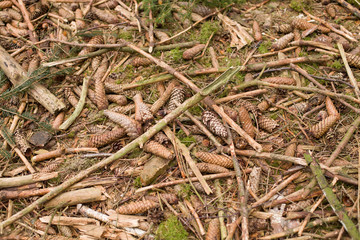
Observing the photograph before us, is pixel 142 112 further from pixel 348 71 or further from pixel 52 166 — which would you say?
pixel 348 71

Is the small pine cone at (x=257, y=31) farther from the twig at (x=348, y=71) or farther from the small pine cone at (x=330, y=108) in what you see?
the small pine cone at (x=330, y=108)

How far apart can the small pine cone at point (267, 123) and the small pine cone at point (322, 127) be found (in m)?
0.41

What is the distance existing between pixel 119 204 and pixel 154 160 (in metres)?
0.62

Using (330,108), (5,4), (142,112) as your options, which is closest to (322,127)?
(330,108)

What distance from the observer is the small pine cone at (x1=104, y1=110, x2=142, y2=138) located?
304 centimetres

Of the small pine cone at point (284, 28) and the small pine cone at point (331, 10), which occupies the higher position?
the small pine cone at point (331, 10)

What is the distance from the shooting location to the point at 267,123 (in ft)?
9.93

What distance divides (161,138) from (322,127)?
6.12ft

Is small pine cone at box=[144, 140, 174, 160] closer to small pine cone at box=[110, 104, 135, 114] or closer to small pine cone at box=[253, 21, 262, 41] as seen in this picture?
small pine cone at box=[110, 104, 135, 114]

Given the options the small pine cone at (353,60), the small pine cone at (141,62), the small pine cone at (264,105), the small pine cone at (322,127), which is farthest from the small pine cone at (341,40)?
the small pine cone at (141,62)

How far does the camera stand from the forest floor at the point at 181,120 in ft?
8.48

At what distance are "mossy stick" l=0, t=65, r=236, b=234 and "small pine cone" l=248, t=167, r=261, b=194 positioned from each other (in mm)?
1008

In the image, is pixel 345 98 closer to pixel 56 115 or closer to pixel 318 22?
pixel 318 22

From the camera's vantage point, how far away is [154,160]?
290cm
